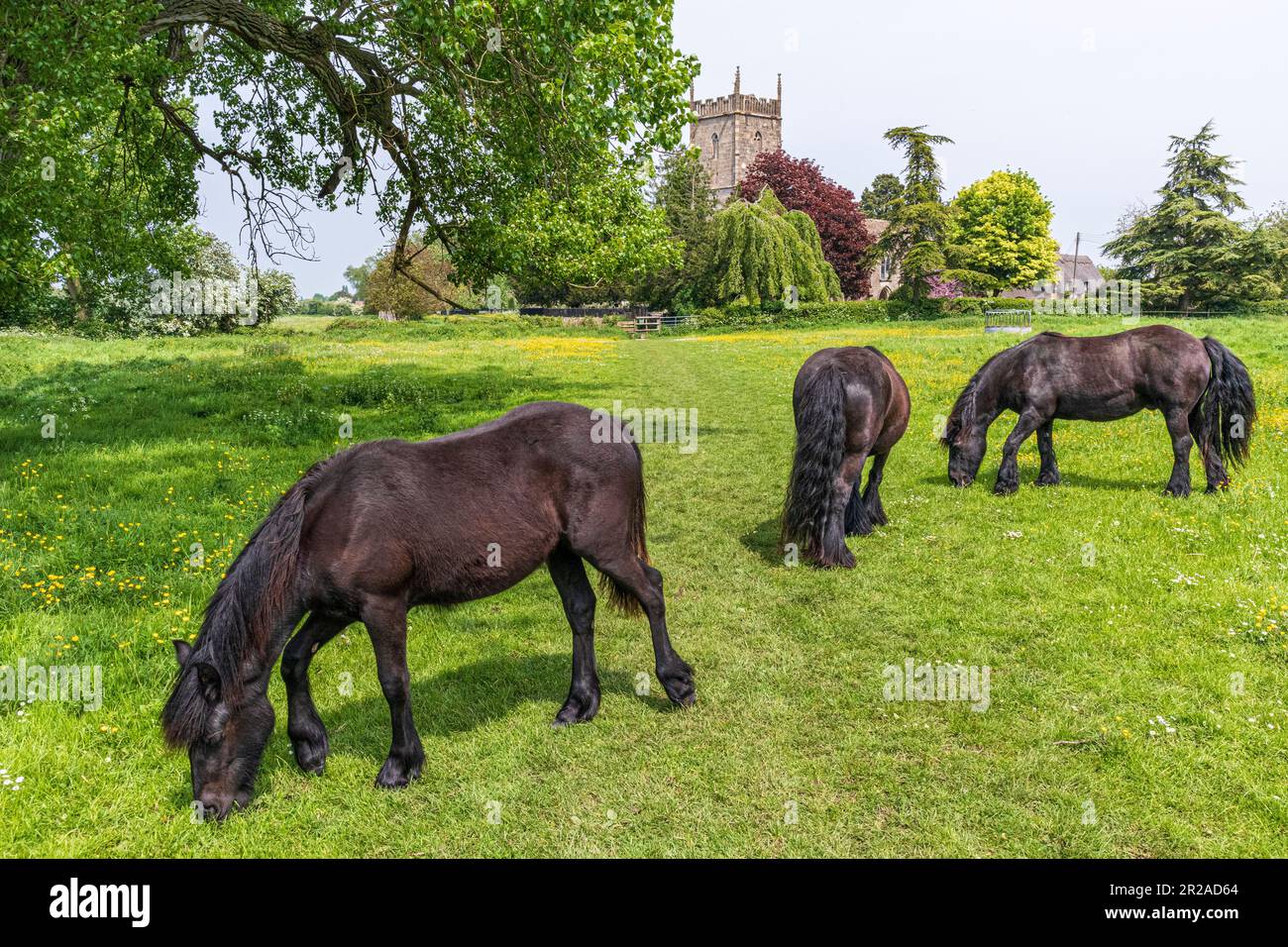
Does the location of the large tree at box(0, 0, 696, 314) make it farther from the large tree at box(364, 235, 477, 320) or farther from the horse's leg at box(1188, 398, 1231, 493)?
the large tree at box(364, 235, 477, 320)

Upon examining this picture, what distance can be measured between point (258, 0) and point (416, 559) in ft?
42.8

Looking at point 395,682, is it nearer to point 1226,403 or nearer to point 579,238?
point 1226,403

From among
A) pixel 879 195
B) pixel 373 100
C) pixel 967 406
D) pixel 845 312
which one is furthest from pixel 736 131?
pixel 967 406

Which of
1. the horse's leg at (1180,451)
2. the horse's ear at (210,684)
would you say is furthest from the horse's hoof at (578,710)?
the horse's leg at (1180,451)

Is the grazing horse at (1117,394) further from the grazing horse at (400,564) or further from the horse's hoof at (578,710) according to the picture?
the horse's hoof at (578,710)

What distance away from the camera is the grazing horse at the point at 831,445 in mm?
8031

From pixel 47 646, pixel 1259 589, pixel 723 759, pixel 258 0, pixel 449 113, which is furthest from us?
pixel 449 113

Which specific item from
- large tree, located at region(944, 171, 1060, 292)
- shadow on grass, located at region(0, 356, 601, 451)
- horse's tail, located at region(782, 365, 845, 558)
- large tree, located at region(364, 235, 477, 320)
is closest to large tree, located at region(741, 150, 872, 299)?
large tree, located at region(944, 171, 1060, 292)

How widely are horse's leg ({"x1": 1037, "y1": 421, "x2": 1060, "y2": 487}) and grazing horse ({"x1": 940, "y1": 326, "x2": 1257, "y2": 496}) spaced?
0.01 metres

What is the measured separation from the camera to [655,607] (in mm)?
5117

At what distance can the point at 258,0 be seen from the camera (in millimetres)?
12578

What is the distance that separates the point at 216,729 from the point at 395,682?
0.92m
